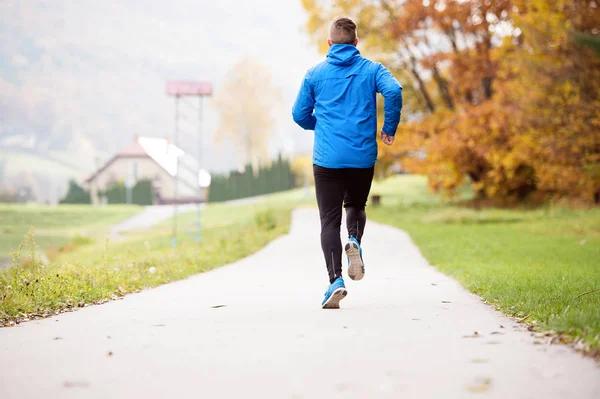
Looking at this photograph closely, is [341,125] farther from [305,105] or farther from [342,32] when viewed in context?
[342,32]

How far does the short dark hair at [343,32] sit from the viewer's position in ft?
21.7

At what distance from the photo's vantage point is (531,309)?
623 cm

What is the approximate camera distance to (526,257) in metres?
13.5

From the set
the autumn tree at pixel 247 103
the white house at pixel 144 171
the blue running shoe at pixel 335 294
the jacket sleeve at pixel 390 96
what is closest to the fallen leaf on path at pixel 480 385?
the blue running shoe at pixel 335 294

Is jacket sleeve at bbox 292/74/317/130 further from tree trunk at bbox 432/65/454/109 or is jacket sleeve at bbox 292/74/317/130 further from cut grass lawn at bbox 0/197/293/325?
tree trunk at bbox 432/65/454/109

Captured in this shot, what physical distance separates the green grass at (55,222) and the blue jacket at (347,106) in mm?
27234

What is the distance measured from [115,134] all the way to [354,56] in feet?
364

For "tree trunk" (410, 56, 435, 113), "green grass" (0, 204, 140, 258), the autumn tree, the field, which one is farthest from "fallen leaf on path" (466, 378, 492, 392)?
the autumn tree

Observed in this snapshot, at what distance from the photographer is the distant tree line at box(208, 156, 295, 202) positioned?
206 ft

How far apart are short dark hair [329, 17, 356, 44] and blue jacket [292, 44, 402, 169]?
61 mm

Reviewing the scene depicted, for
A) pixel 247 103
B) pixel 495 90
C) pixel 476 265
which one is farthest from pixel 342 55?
pixel 247 103

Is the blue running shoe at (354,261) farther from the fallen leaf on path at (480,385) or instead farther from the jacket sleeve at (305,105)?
the fallen leaf on path at (480,385)

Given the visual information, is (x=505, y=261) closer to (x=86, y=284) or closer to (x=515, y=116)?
(x=86, y=284)

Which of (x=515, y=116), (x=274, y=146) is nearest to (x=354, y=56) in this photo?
(x=515, y=116)
